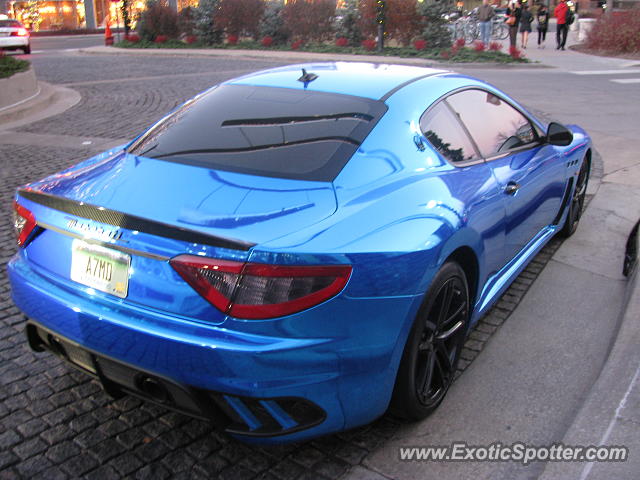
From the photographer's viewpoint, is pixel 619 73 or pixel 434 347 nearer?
pixel 434 347

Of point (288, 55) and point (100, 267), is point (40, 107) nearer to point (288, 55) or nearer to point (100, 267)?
point (100, 267)

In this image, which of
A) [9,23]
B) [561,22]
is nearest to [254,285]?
[561,22]

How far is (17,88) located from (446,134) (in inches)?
423

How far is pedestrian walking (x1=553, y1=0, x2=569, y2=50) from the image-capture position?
23.6 metres

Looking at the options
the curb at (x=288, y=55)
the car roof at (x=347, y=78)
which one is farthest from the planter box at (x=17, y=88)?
the car roof at (x=347, y=78)

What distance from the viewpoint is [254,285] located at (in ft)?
7.66

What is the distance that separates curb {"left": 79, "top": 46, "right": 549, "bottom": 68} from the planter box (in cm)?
872

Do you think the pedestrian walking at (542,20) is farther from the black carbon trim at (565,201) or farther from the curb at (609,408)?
the curb at (609,408)

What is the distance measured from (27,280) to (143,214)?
688 millimetres

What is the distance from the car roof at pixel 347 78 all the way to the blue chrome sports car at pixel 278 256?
0.07 ft

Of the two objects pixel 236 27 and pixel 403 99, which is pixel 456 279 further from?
pixel 236 27

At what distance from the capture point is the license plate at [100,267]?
2.52 m

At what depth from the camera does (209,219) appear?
2.51 m

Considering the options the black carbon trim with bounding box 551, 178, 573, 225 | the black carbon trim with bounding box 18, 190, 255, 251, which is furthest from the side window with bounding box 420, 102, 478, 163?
the black carbon trim with bounding box 551, 178, 573, 225
